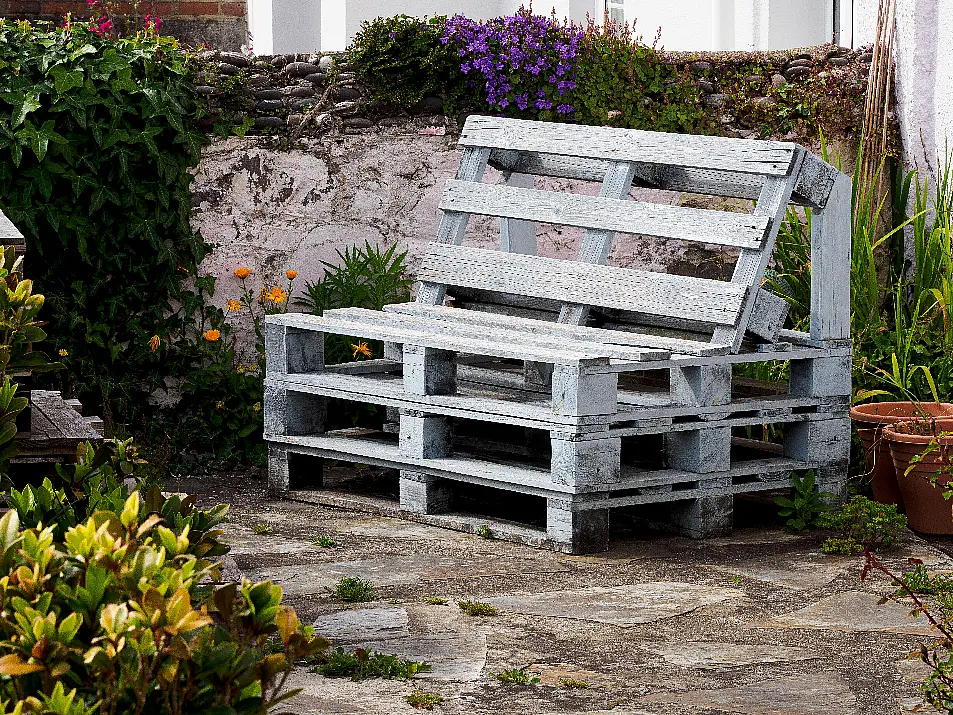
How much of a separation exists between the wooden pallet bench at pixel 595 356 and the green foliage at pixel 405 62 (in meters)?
0.70

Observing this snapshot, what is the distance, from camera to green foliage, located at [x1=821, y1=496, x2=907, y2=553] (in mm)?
4695

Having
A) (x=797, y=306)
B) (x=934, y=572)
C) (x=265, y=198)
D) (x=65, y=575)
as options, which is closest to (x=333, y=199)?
(x=265, y=198)

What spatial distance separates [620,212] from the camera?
5285mm

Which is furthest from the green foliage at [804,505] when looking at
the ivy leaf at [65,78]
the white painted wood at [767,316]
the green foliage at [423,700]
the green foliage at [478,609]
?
the ivy leaf at [65,78]

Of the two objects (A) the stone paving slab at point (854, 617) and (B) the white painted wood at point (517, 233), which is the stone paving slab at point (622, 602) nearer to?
(A) the stone paving slab at point (854, 617)

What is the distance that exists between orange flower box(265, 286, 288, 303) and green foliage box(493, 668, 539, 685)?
318 cm

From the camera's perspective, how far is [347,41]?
8.70 metres

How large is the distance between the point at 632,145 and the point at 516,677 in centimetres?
263

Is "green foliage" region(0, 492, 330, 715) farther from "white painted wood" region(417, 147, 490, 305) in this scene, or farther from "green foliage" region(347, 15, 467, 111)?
"green foliage" region(347, 15, 467, 111)

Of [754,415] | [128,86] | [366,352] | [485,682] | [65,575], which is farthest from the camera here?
[366,352]

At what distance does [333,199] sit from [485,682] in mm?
3577

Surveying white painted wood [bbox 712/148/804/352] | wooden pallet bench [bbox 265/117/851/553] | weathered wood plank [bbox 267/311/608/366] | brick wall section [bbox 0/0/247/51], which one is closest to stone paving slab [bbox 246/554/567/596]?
wooden pallet bench [bbox 265/117/851/553]

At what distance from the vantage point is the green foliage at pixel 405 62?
21.1ft

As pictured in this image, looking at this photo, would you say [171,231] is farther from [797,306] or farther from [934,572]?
[934,572]
